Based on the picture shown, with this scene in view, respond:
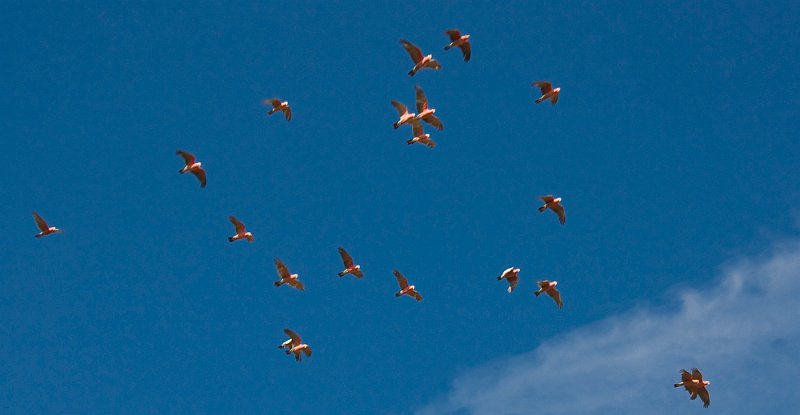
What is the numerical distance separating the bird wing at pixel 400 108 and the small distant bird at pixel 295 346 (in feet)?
45.4

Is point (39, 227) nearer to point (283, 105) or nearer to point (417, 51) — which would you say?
point (283, 105)

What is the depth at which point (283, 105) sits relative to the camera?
7062 cm

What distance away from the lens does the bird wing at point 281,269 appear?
225 ft

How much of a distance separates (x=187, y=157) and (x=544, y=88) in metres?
18.7

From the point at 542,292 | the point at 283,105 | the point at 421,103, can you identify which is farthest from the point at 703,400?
the point at 283,105

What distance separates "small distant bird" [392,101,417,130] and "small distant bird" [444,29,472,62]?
4.11m

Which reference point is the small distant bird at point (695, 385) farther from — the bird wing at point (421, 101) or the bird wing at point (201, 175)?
the bird wing at point (201, 175)

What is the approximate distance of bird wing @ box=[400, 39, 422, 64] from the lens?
62.5 m

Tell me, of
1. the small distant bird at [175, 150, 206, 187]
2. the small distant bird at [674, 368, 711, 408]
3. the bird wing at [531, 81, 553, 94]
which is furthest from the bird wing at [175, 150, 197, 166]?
the small distant bird at [674, 368, 711, 408]

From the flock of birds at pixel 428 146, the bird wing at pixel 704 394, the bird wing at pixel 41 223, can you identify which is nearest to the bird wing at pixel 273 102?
the flock of birds at pixel 428 146

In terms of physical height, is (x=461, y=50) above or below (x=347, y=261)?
above

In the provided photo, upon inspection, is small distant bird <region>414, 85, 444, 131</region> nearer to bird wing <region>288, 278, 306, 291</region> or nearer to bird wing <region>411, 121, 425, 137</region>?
bird wing <region>411, 121, 425, 137</region>

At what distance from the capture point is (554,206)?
67.4 metres

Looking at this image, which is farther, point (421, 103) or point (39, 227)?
point (39, 227)
